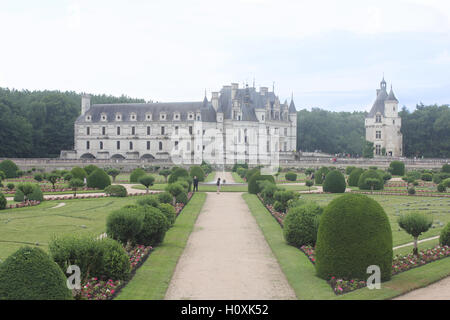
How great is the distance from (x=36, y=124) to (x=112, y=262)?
6960 cm

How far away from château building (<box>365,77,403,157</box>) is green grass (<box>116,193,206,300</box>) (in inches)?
2433

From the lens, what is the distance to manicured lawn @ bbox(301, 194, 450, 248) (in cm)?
1594

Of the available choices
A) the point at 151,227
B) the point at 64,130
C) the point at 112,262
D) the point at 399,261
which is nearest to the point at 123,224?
the point at 151,227

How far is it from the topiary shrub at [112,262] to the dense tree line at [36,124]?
60097 mm

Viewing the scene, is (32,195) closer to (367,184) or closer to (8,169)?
(8,169)

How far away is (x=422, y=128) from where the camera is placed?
76.1 m

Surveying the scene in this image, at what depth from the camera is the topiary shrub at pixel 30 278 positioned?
22.2 ft

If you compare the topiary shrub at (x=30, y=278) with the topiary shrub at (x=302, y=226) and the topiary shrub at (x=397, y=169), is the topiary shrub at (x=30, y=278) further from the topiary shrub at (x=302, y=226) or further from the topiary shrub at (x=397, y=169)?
the topiary shrub at (x=397, y=169)

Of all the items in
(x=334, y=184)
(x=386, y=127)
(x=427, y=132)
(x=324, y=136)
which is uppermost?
(x=386, y=127)

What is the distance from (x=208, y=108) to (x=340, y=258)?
66.8m

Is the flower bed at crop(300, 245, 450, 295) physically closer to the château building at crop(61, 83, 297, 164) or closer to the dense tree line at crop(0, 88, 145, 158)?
the château building at crop(61, 83, 297, 164)

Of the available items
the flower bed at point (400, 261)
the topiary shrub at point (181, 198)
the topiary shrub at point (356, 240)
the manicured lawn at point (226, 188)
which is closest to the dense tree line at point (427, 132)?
the manicured lawn at point (226, 188)

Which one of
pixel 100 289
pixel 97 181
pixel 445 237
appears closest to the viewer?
pixel 100 289

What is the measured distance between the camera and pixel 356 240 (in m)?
9.84
